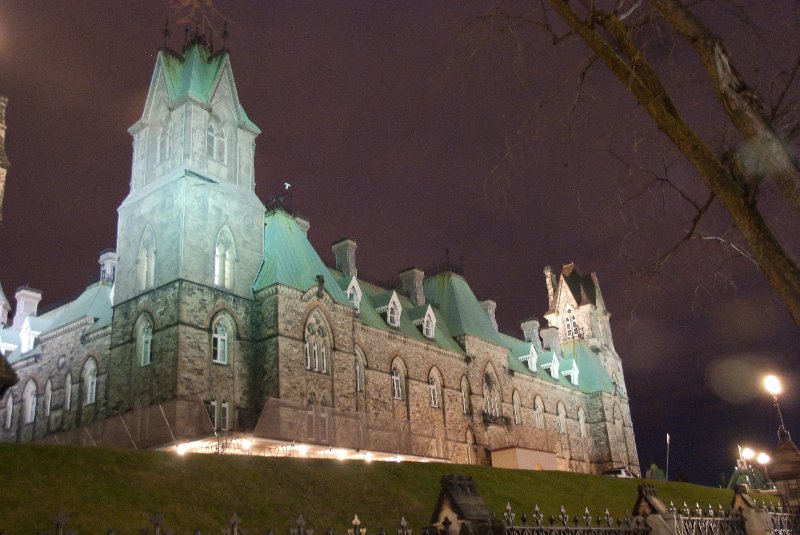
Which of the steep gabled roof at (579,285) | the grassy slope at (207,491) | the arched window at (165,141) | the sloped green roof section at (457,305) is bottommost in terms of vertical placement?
the grassy slope at (207,491)

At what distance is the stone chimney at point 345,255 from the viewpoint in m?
43.5

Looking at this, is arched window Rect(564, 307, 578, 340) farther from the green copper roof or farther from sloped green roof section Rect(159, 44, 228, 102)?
sloped green roof section Rect(159, 44, 228, 102)

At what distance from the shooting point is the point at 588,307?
6875 centimetres

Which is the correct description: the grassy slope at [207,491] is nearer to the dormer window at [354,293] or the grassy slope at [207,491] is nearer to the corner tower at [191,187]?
the corner tower at [191,187]

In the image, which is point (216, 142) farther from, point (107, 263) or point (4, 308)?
point (4, 308)

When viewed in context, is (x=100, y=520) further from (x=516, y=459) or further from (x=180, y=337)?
(x=516, y=459)

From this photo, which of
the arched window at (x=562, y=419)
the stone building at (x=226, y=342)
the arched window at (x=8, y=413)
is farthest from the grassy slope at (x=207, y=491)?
the arched window at (x=562, y=419)

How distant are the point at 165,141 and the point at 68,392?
41.1 feet

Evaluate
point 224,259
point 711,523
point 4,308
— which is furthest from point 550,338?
point 711,523

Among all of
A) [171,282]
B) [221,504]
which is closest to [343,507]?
[221,504]

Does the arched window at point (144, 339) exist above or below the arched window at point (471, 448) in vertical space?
above

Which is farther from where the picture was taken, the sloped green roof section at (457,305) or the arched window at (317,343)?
the sloped green roof section at (457,305)

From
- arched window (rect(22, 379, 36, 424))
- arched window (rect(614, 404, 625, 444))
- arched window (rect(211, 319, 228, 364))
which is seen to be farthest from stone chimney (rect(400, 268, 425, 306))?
arched window (rect(22, 379, 36, 424))

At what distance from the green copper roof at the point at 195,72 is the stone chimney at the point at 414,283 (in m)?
16.1
